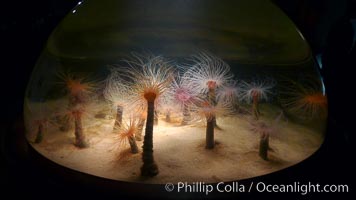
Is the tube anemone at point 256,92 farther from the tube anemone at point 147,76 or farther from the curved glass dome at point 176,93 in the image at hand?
the tube anemone at point 147,76

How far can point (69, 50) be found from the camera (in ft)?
3.79

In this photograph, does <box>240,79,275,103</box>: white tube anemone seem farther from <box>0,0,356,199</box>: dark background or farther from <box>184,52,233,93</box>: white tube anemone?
<box>0,0,356,199</box>: dark background

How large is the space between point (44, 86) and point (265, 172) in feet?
2.68

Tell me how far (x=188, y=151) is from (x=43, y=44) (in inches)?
49.0

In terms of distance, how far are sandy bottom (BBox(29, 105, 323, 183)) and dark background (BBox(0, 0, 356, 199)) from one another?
0.04 m

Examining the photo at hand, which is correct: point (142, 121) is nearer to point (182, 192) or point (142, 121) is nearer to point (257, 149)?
point (182, 192)

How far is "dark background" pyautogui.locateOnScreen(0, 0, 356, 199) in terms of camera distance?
104 centimetres

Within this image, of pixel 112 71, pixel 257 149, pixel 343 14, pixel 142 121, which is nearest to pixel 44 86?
pixel 112 71

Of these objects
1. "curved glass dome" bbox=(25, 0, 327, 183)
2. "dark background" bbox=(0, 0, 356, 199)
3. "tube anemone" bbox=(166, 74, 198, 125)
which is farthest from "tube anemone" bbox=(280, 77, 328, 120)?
"tube anemone" bbox=(166, 74, 198, 125)

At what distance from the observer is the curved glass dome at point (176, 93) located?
1040mm

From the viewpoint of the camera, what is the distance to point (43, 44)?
1.91 meters

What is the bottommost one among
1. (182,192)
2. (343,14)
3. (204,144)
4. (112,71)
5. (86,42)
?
(182,192)

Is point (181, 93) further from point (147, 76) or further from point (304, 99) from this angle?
point (304, 99)

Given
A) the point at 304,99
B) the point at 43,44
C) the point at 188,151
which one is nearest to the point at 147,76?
the point at 188,151
